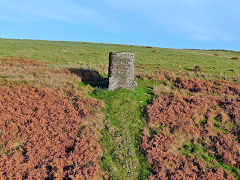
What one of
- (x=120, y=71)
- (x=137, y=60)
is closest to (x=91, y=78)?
(x=120, y=71)

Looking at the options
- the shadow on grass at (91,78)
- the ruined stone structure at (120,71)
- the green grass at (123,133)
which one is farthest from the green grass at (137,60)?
the green grass at (123,133)

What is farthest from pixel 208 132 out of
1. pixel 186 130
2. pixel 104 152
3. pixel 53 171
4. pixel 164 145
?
pixel 53 171

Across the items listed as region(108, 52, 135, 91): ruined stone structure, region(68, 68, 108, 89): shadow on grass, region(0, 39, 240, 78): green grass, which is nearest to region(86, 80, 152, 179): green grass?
region(108, 52, 135, 91): ruined stone structure

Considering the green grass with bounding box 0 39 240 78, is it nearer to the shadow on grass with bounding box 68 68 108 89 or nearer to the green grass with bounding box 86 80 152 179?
the shadow on grass with bounding box 68 68 108 89

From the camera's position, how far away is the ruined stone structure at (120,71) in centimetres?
1778

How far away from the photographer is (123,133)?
40.3 feet

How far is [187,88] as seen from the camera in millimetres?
21734

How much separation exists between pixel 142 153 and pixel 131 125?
2.60 m

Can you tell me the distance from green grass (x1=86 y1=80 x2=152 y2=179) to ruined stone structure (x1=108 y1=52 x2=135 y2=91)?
0.85 m

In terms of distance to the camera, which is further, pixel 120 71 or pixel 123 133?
pixel 120 71

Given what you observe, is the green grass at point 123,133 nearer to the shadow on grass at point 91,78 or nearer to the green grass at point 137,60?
the shadow on grass at point 91,78

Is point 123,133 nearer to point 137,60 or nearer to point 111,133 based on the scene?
point 111,133

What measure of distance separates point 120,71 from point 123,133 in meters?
7.81

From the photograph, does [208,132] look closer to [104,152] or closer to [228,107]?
[228,107]
